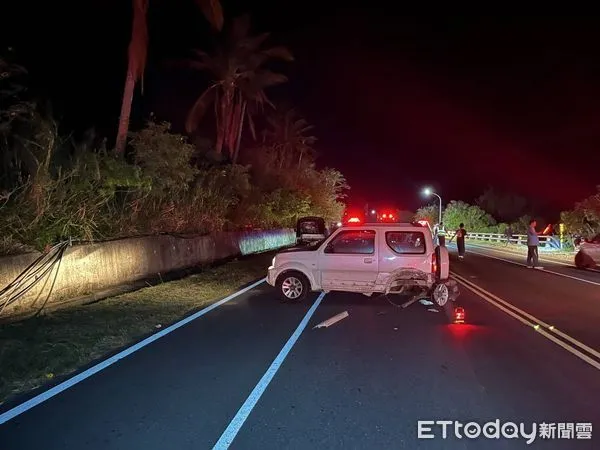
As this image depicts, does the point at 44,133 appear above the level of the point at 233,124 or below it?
below

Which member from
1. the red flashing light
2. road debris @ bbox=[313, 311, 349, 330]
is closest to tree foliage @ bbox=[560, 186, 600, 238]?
the red flashing light

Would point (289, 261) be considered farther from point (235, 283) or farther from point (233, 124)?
point (233, 124)

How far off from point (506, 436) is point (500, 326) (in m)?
5.34

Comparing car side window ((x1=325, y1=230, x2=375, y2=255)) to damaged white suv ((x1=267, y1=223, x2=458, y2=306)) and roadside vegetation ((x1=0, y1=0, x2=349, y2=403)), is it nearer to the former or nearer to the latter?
damaged white suv ((x1=267, y1=223, x2=458, y2=306))

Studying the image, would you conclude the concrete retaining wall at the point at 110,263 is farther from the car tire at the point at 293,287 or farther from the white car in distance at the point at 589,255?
the white car in distance at the point at 589,255

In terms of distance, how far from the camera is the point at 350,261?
12.7 meters

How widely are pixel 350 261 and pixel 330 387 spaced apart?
6.24 meters

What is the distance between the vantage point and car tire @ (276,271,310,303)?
13078 mm

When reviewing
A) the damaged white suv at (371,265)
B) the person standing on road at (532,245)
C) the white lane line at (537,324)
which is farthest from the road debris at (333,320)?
the person standing on road at (532,245)

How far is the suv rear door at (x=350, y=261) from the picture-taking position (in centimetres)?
1255

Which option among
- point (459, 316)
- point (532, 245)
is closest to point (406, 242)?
point (459, 316)

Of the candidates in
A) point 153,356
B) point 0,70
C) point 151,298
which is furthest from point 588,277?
point 0,70

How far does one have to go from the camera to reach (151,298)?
13.3 meters

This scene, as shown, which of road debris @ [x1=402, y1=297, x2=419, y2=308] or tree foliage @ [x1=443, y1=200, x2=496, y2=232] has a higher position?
tree foliage @ [x1=443, y1=200, x2=496, y2=232]
